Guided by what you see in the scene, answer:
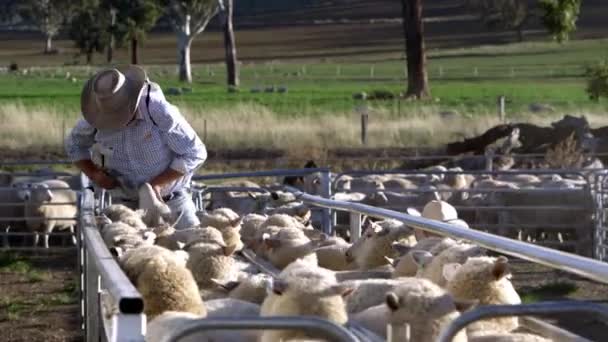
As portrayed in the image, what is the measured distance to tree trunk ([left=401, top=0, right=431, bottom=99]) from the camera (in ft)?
123

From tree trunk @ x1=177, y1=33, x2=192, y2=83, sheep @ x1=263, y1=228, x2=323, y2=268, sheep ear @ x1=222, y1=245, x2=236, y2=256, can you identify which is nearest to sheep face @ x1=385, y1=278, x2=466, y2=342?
sheep ear @ x1=222, y1=245, x2=236, y2=256

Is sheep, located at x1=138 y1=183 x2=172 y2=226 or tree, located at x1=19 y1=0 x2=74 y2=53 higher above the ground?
sheep, located at x1=138 y1=183 x2=172 y2=226

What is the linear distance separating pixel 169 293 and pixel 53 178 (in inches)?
661

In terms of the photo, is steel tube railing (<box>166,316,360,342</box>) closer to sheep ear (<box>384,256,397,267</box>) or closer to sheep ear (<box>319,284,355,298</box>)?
sheep ear (<box>319,284,355,298</box>)

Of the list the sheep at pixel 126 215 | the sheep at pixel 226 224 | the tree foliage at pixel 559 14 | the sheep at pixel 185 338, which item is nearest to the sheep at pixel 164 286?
the sheep at pixel 185 338

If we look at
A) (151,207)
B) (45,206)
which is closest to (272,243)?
(151,207)

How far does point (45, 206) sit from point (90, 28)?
7091 cm

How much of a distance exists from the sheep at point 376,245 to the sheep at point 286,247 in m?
0.25

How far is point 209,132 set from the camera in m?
33.2

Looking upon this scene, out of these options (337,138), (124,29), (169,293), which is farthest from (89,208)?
(124,29)

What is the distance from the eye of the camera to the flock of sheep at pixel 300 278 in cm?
495

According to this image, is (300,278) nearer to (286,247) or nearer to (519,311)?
(519,311)

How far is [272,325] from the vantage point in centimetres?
392

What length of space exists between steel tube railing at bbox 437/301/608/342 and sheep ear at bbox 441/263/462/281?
1.65 meters
